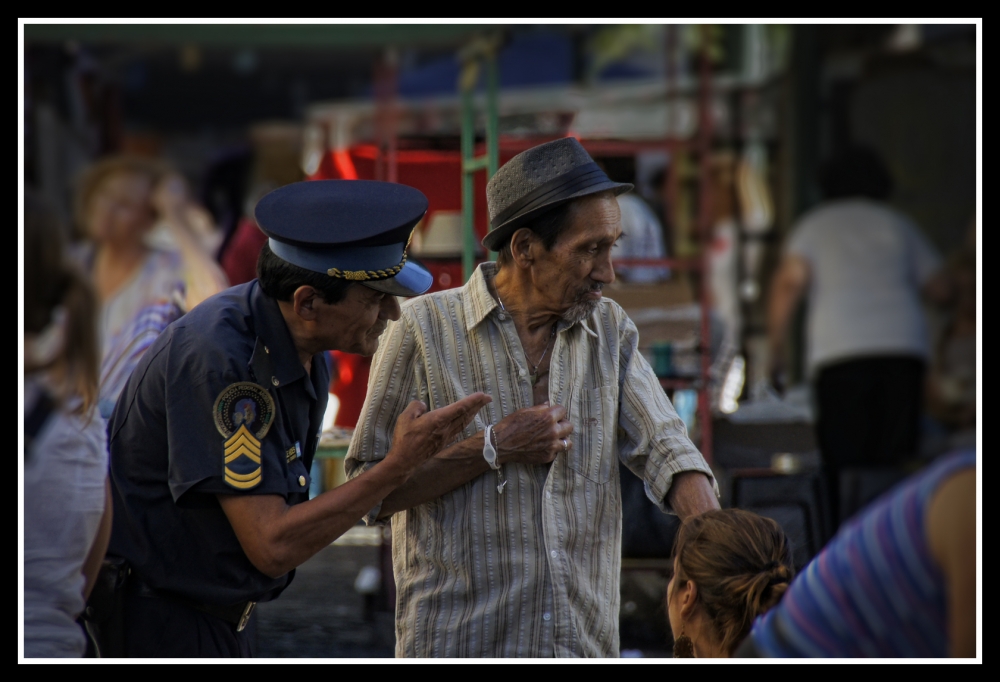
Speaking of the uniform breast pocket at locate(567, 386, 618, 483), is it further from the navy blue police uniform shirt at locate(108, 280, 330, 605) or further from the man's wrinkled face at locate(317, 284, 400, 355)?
the navy blue police uniform shirt at locate(108, 280, 330, 605)

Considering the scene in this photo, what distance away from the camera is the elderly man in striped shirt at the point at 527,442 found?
191 cm

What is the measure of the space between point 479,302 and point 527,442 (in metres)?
0.31

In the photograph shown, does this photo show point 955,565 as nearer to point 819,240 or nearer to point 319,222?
point 319,222

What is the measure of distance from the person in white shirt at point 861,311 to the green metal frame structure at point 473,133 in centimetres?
166

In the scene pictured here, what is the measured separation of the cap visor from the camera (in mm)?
1787

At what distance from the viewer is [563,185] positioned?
188 cm

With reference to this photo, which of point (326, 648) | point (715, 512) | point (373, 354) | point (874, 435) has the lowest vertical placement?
point (326, 648)

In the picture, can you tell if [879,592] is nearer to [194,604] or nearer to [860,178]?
[194,604]

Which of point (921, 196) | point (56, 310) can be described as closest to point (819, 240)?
point (921, 196)

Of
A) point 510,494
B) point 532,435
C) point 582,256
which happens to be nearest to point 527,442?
point 532,435

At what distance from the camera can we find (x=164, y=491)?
5.77 feet

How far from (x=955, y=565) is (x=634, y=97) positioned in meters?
4.85

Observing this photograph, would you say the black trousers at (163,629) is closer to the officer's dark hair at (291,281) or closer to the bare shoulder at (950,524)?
the officer's dark hair at (291,281)

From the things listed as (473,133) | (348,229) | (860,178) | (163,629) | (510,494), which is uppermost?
(473,133)
